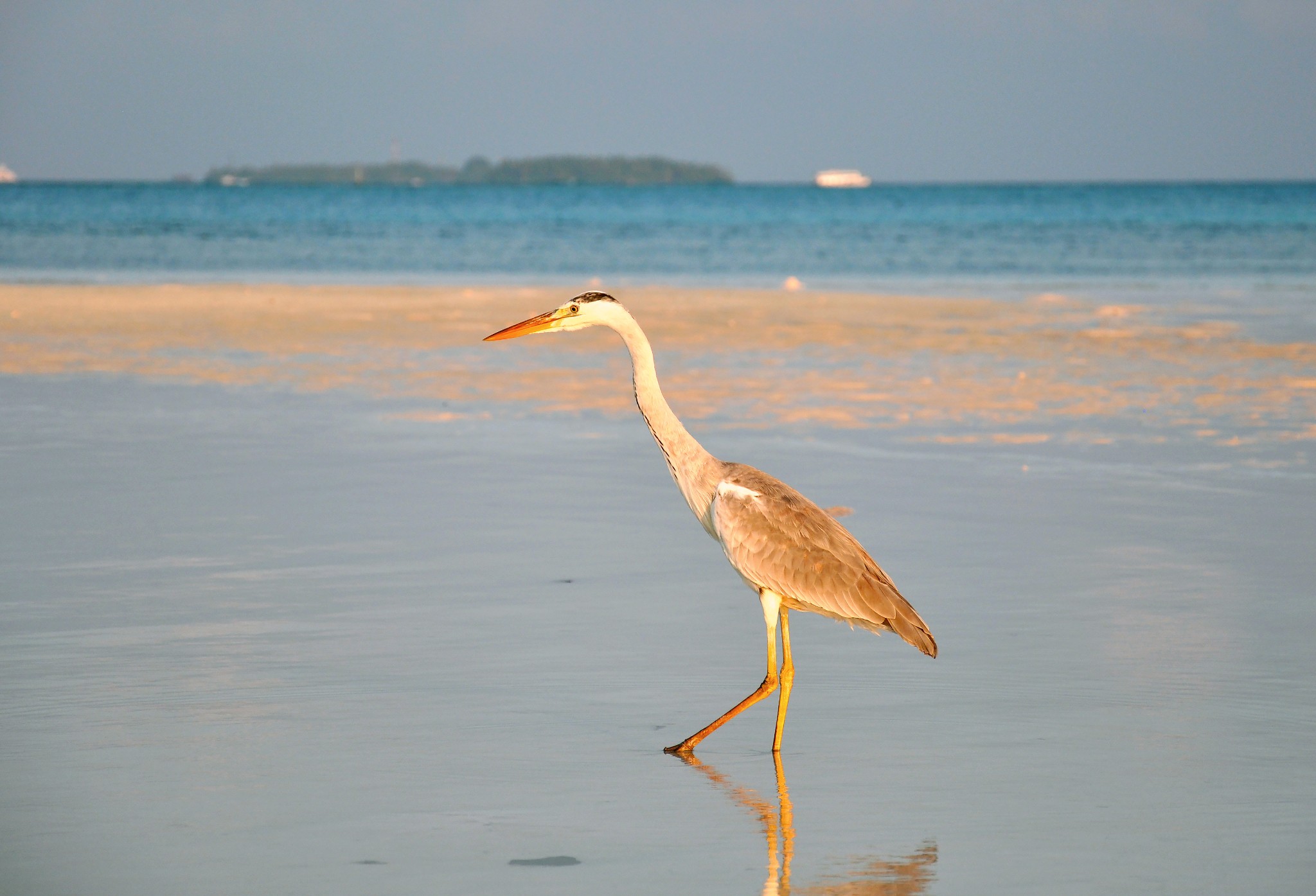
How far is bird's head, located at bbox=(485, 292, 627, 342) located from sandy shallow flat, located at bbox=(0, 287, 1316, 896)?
1330mm

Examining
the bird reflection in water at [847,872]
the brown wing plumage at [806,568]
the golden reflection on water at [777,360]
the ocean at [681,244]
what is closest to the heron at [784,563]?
the brown wing plumage at [806,568]

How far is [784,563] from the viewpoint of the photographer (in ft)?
18.5

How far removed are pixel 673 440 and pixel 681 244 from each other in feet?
153

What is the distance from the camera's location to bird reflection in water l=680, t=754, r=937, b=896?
13.8 feet

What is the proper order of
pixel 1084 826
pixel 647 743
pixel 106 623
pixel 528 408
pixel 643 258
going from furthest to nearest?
pixel 643 258, pixel 528 408, pixel 106 623, pixel 647 743, pixel 1084 826

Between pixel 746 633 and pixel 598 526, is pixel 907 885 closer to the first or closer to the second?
pixel 746 633

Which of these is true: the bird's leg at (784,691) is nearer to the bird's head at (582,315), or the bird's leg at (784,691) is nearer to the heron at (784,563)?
the heron at (784,563)

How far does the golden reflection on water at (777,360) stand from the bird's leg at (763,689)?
6375mm

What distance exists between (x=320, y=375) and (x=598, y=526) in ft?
25.4

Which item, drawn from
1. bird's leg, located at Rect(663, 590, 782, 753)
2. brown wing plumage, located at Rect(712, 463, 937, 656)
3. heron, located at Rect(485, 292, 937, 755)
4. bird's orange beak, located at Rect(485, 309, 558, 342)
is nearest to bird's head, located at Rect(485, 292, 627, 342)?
bird's orange beak, located at Rect(485, 309, 558, 342)

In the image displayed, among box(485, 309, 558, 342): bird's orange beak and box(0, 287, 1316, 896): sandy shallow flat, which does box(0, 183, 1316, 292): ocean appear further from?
box(485, 309, 558, 342): bird's orange beak

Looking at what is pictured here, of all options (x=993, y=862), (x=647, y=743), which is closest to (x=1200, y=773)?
(x=993, y=862)

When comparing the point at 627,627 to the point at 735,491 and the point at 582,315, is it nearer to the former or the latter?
the point at 735,491

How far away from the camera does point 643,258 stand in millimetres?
43594
